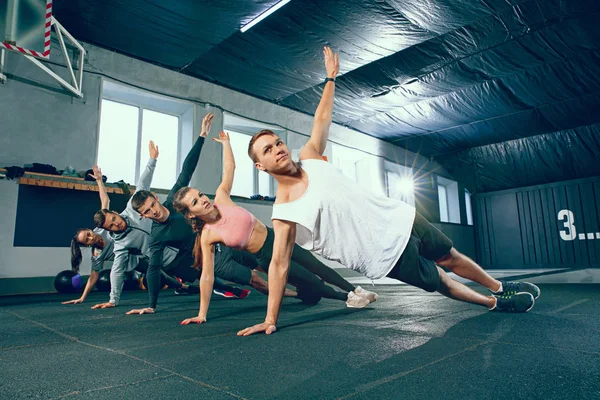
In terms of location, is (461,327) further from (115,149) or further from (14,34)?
(115,149)

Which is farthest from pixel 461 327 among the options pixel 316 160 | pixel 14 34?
pixel 14 34

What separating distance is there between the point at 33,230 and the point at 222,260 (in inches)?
119

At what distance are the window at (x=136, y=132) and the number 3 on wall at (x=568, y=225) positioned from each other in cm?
891

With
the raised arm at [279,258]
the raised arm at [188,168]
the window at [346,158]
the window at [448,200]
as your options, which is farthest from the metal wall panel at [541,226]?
the raised arm at [279,258]

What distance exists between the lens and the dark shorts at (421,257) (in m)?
1.87

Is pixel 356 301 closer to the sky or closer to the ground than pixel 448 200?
closer to the ground

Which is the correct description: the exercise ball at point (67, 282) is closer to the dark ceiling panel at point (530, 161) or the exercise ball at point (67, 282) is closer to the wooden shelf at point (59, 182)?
the wooden shelf at point (59, 182)

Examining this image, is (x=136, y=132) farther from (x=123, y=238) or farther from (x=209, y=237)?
(x=209, y=237)

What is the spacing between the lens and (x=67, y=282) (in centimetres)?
454

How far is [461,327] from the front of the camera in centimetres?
199

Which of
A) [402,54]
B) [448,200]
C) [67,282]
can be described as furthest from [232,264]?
[448,200]

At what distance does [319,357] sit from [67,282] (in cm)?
420

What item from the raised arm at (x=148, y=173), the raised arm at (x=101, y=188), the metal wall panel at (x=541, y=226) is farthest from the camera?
the metal wall panel at (x=541, y=226)

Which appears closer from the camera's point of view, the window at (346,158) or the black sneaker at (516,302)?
the black sneaker at (516,302)
